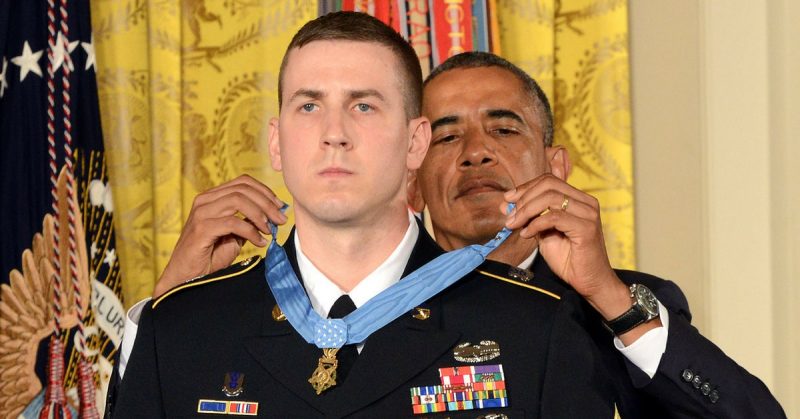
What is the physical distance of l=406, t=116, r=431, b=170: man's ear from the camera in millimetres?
1927

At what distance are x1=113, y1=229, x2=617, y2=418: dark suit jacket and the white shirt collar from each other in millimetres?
26

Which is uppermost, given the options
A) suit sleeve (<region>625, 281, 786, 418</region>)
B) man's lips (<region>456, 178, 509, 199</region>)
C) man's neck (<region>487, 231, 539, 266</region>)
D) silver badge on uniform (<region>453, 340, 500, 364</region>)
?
man's lips (<region>456, 178, 509, 199</region>)

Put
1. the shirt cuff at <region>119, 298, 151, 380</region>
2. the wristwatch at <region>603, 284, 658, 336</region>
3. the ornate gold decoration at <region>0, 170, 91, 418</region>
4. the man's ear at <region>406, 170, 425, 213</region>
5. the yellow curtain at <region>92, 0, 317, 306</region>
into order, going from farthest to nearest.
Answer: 1. the yellow curtain at <region>92, 0, 317, 306</region>
2. the ornate gold decoration at <region>0, 170, 91, 418</region>
3. the man's ear at <region>406, 170, 425, 213</region>
4. the shirt cuff at <region>119, 298, 151, 380</region>
5. the wristwatch at <region>603, 284, 658, 336</region>

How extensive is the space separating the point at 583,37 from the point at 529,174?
942 millimetres

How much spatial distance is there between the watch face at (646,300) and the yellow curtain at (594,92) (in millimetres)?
1393

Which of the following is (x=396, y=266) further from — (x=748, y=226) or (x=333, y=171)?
(x=748, y=226)

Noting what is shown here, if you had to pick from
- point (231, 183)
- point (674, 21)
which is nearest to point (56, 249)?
point (231, 183)

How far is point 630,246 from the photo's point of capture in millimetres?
3428

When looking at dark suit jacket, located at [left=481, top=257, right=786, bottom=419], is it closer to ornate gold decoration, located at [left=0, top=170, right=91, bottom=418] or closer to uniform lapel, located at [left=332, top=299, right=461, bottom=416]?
uniform lapel, located at [left=332, top=299, right=461, bottom=416]

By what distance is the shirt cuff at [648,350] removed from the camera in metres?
2.03

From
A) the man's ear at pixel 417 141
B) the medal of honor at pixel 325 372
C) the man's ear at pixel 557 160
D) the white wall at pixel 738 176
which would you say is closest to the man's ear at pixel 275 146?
the man's ear at pixel 417 141

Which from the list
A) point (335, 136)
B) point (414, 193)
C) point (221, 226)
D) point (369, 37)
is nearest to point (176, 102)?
point (414, 193)

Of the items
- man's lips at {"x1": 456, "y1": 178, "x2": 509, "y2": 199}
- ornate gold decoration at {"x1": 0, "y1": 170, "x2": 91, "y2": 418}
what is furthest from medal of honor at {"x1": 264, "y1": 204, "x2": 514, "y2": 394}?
ornate gold decoration at {"x1": 0, "y1": 170, "x2": 91, "y2": 418}

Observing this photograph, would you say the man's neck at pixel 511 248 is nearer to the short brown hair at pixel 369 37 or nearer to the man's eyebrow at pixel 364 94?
the short brown hair at pixel 369 37
